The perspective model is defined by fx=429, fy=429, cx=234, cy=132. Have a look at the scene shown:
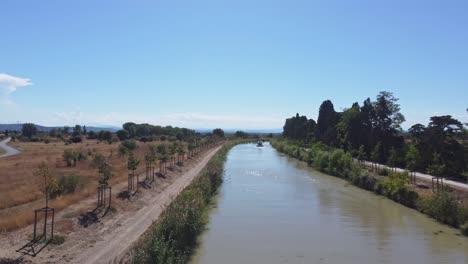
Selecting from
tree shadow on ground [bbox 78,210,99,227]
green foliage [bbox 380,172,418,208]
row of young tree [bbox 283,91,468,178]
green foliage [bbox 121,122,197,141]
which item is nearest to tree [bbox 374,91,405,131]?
row of young tree [bbox 283,91,468,178]

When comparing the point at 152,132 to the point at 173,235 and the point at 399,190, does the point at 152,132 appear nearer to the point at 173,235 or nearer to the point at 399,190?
the point at 399,190

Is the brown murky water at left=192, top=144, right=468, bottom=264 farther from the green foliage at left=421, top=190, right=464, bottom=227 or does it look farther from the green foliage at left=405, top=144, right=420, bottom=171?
the green foliage at left=405, top=144, right=420, bottom=171

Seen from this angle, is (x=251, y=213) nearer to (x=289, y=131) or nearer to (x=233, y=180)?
(x=233, y=180)

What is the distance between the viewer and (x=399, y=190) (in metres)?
33.8

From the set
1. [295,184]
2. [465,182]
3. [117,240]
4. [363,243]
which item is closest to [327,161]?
[295,184]

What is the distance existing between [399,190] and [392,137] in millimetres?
23758

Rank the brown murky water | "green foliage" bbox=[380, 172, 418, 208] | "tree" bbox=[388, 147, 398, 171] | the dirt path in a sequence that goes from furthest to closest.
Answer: "tree" bbox=[388, 147, 398, 171] < "green foliage" bbox=[380, 172, 418, 208] < the brown murky water < the dirt path

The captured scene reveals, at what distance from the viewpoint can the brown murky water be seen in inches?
808

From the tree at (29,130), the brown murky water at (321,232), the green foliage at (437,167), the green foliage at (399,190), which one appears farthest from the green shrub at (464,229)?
the tree at (29,130)

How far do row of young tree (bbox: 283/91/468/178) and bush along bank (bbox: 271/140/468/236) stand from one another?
2.95 m

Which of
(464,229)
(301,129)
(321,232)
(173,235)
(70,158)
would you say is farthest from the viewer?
(301,129)

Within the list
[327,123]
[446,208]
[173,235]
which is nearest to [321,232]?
[446,208]

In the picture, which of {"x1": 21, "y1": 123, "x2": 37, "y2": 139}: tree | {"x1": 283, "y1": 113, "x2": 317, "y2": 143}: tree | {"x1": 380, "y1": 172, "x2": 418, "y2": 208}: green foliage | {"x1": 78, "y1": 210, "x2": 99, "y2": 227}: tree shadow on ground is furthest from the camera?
{"x1": 21, "y1": 123, "x2": 37, "y2": 139}: tree

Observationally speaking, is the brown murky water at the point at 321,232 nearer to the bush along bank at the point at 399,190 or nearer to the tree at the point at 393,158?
the bush along bank at the point at 399,190
